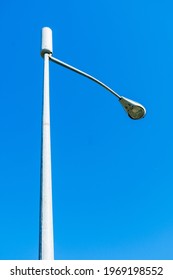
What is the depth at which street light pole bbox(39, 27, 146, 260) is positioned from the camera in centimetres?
655

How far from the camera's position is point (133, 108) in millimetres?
10008

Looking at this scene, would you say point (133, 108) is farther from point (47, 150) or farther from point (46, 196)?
point (46, 196)

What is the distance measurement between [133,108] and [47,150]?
318 cm

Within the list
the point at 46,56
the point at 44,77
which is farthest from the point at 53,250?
the point at 46,56

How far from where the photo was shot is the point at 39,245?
658 cm

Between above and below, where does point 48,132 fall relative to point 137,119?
below

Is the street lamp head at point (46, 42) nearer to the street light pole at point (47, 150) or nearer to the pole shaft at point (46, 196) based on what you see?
the street light pole at point (47, 150)

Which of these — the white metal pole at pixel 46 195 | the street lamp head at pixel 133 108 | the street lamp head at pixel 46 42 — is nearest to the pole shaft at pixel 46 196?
the white metal pole at pixel 46 195

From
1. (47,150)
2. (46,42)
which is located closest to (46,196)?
(47,150)

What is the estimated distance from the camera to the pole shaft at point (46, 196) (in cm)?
649

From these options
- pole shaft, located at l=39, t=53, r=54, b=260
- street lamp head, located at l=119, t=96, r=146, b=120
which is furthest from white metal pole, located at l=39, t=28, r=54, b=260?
street lamp head, located at l=119, t=96, r=146, b=120
